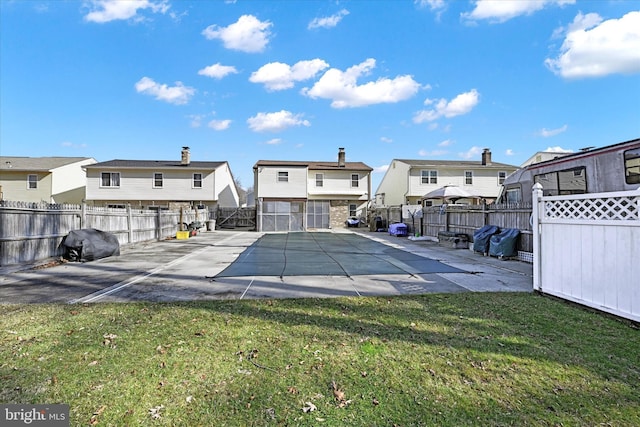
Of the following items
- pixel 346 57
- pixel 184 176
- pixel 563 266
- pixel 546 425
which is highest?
pixel 346 57

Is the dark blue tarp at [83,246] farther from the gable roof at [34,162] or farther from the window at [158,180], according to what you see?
the gable roof at [34,162]

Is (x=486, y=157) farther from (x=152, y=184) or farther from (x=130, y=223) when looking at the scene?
(x=152, y=184)

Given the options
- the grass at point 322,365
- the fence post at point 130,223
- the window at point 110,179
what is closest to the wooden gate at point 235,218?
the window at point 110,179

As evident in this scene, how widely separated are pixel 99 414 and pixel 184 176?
995 inches

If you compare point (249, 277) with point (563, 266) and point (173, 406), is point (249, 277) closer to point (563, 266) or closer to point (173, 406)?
point (173, 406)

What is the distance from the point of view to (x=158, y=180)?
82.4 feet

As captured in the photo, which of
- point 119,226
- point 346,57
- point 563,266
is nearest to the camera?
point 563,266

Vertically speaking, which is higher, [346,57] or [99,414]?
[346,57]

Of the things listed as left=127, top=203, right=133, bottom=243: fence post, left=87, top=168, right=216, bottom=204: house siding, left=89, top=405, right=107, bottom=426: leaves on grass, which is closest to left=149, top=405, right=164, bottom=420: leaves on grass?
left=89, top=405, right=107, bottom=426: leaves on grass

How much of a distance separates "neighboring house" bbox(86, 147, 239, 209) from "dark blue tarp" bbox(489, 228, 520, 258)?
21.2m

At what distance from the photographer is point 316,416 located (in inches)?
86.4

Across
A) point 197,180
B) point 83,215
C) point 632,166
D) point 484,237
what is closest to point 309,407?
point 632,166

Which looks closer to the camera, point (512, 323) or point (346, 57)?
point (512, 323)

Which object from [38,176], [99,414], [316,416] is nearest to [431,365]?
[316,416]
